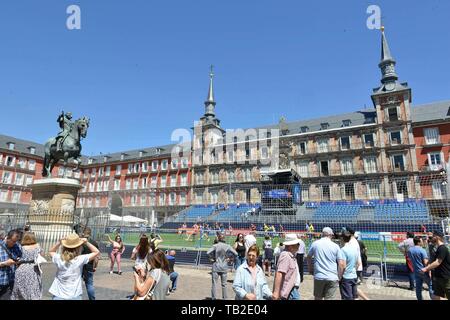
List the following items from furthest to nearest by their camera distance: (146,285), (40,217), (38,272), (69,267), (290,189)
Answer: (290,189)
(40,217)
(38,272)
(69,267)
(146,285)

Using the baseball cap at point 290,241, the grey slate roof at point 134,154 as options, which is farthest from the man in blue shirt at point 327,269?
the grey slate roof at point 134,154

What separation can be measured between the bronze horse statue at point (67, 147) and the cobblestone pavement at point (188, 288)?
13.5ft

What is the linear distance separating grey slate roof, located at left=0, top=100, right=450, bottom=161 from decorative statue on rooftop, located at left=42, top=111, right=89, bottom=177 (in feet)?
129

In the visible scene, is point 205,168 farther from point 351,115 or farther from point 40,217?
point 40,217

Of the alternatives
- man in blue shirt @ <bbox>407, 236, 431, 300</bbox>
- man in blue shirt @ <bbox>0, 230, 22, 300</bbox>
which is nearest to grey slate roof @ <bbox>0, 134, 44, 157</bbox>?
man in blue shirt @ <bbox>0, 230, 22, 300</bbox>

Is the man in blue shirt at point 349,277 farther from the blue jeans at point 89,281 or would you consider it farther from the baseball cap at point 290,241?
the blue jeans at point 89,281

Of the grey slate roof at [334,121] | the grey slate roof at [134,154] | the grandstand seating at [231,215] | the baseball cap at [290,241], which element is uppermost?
the grey slate roof at [334,121]

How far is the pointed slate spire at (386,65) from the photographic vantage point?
40.2 metres

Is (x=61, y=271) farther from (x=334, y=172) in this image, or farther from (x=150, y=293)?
(x=334, y=172)

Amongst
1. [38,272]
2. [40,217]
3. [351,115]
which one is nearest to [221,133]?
[351,115]

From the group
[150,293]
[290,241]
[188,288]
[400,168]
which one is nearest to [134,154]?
[400,168]

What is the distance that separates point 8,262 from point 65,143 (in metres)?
8.48

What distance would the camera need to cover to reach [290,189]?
26797 mm
